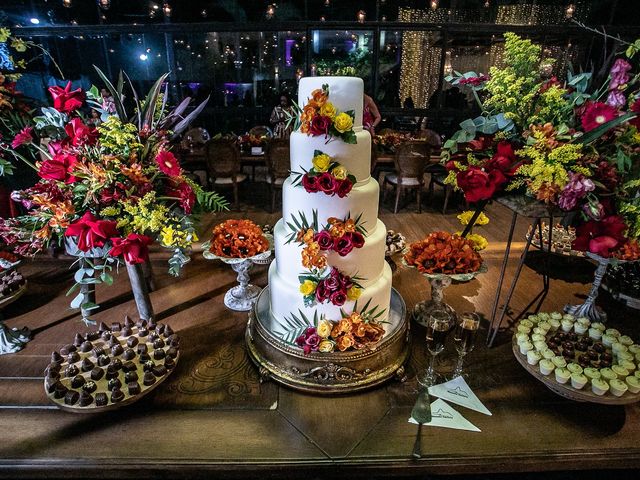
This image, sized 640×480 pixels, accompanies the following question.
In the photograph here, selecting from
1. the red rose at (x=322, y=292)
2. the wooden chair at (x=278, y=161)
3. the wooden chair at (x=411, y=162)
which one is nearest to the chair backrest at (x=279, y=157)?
the wooden chair at (x=278, y=161)

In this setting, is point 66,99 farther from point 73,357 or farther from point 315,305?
point 315,305

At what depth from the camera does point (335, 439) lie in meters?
1.50

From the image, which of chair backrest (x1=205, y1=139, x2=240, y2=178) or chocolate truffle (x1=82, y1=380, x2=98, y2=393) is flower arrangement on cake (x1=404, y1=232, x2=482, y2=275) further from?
chair backrest (x1=205, y1=139, x2=240, y2=178)

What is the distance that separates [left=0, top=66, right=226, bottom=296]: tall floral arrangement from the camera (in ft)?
5.00

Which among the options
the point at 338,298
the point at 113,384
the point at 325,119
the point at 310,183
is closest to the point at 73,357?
the point at 113,384

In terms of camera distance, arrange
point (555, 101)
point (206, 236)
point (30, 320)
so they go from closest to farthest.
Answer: point (555, 101)
point (30, 320)
point (206, 236)

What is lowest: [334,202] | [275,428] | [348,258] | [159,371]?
[275,428]

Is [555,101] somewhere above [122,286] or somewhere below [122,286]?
above

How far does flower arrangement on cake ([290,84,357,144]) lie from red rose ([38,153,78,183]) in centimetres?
98

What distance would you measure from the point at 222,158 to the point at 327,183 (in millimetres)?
3833

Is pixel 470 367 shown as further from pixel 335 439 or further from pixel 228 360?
pixel 228 360

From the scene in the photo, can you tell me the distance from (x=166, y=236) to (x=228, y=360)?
0.76 metres

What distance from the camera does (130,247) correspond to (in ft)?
4.97

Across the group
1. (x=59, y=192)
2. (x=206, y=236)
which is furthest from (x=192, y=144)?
Result: (x=59, y=192)
